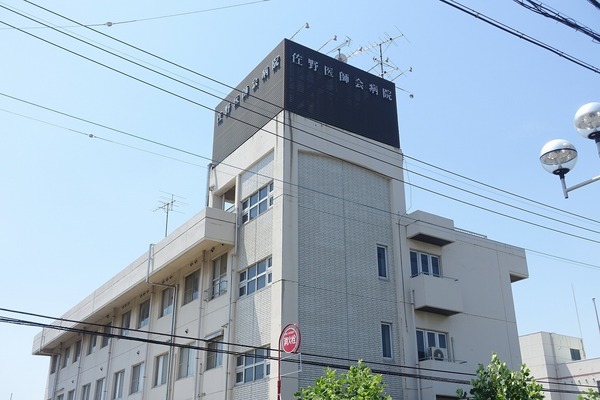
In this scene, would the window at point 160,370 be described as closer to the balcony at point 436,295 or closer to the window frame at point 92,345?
the window frame at point 92,345

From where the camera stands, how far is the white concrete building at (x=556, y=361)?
148 feet

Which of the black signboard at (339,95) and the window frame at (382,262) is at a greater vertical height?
the black signboard at (339,95)

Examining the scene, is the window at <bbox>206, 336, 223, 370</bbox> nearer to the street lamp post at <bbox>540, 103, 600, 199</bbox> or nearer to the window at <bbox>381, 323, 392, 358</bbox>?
the window at <bbox>381, 323, 392, 358</bbox>

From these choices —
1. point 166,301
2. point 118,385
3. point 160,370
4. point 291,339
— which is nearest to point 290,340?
point 291,339

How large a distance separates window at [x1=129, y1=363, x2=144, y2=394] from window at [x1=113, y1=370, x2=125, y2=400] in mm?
1546

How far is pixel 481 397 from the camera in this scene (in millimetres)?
21516

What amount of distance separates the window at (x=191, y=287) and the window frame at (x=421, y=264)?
9.43 meters

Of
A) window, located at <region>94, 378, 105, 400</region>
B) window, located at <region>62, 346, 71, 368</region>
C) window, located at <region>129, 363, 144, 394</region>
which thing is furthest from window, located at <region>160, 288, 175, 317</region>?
window, located at <region>62, 346, 71, 368</region>

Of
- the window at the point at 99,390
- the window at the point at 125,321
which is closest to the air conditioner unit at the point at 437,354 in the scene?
the window at the point at 125,321

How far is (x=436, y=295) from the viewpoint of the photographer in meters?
26.2

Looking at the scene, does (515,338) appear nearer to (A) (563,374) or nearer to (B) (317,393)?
(B) (317,393)

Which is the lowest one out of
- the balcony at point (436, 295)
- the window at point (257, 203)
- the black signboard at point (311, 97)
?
the balcony at point (436, 295)

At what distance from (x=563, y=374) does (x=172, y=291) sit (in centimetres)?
3038

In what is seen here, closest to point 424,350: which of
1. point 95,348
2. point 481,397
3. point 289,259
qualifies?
point 481,397
